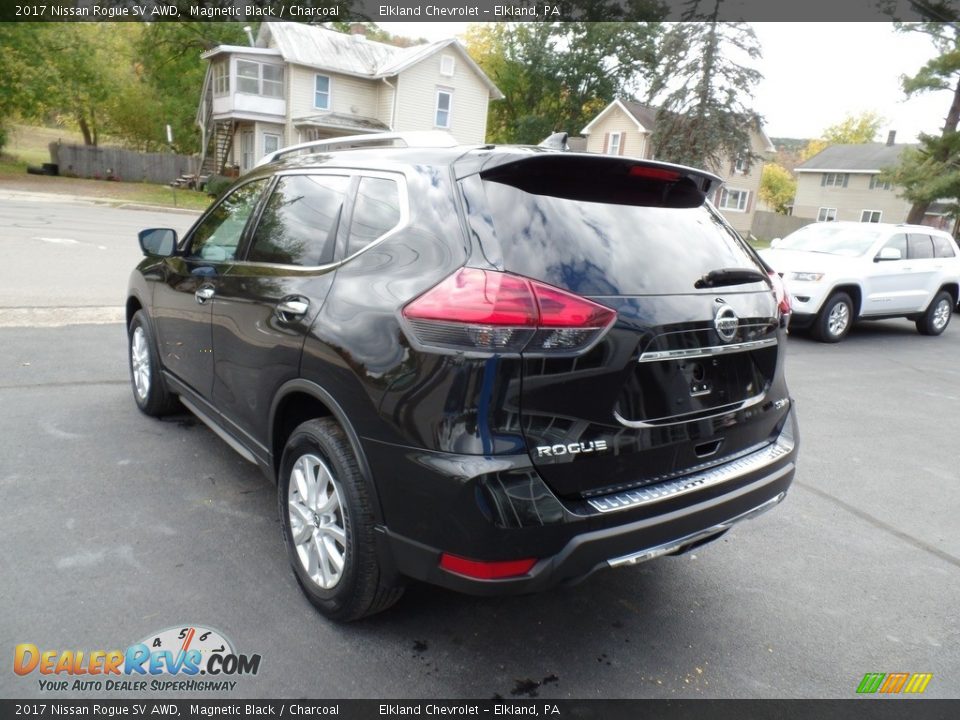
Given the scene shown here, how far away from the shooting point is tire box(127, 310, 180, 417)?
4.63m

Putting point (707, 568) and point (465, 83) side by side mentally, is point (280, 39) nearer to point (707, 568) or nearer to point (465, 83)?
point (465, 83)

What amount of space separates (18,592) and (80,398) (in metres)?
2.70

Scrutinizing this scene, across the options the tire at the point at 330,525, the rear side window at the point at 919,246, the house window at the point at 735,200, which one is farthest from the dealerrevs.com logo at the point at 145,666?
the house window at the point at 735,200

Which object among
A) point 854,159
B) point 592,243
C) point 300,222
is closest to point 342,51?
point 300,222

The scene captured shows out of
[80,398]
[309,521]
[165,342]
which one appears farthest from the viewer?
[80,398]

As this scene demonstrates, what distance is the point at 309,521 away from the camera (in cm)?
283

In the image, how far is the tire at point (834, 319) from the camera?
980 cm

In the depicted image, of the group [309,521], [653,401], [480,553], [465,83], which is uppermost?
[465,83]

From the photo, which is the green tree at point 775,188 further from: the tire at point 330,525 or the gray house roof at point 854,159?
the tire at point 330,525

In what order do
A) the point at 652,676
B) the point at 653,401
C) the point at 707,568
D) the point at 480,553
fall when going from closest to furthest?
the point at 480,553 < the point at 653,401 < the point at 652,676 < the point at 707,568

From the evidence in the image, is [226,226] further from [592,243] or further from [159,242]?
[592,243]

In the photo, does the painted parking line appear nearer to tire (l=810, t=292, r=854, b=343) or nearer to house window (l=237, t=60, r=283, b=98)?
tire (l=810, t=292, r=854, b=343)

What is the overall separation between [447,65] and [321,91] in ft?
22.3

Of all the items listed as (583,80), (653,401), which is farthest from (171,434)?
(583,80)
